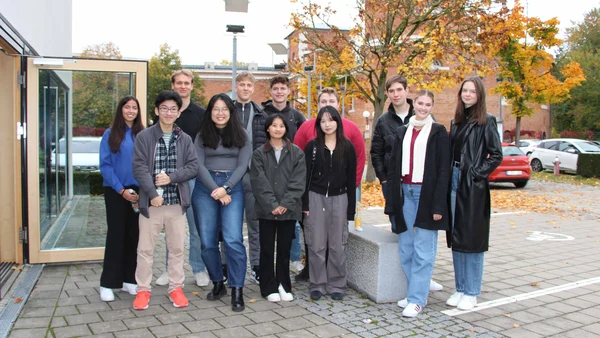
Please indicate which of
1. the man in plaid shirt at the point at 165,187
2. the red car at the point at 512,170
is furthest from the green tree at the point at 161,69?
the man in plaid shirt at the point at 165,187

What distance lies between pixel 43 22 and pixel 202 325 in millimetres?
5474

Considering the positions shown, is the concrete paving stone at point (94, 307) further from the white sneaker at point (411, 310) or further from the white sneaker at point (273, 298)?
the white sneaker at point (411, 310)

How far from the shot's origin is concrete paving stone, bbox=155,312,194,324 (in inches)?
179

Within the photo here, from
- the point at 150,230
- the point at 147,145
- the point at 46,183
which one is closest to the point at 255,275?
the point at 150,230

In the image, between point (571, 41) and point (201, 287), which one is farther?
point (571, 41)

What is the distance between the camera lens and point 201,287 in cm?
569

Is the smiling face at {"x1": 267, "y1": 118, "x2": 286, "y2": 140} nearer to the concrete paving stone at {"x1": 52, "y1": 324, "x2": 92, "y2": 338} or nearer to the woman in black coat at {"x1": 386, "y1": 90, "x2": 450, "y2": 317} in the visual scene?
the woman in black coat at {"x1": 386, "y1": 90, "x2": 450, "y2": 317}

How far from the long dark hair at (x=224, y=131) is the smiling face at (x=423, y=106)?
1.69 meters

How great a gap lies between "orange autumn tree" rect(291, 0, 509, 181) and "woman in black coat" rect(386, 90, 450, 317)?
10949 millimetres

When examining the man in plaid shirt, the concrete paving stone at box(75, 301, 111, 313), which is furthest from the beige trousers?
the concrete paving stone at box(75, 301, 111, 313)

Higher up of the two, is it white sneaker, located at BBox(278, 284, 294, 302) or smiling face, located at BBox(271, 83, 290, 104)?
smiling face, located at BBox(271, 83, 290, 104)

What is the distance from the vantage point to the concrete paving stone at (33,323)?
14.4 feet

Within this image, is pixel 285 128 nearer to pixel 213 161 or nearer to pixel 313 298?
pixel 213 161

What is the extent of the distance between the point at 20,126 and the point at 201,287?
9.43 ft
